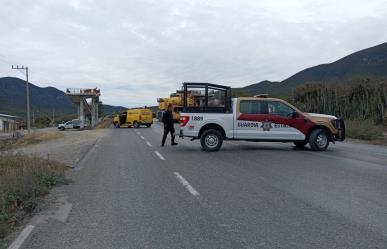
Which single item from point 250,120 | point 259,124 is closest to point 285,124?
point 259,124

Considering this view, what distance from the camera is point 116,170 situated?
12102mm

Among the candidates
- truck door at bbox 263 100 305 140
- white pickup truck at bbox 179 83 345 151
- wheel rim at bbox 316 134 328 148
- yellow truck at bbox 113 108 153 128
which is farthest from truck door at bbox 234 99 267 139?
yellow truck at bbox 113 108 153 128

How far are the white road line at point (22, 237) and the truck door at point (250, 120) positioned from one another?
11641 mm

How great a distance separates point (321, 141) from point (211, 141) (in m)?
4.17

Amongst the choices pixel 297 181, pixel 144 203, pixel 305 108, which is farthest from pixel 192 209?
pixel 305 108

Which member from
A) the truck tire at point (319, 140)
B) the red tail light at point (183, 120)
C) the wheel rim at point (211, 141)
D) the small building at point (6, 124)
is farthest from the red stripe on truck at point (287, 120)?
the small building at point (6, 124)

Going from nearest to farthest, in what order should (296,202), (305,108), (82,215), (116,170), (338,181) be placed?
(82,215) → (296,202) → (338,181) → (116,170) → (305,108)

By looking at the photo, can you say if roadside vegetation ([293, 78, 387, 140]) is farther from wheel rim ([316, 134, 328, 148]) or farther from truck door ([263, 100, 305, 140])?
truck door ([263, 100, 305, 140])

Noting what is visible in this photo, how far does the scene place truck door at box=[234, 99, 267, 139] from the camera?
17094mm

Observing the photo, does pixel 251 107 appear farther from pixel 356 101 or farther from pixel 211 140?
pixel 356 101

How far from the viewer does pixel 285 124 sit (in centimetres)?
1703

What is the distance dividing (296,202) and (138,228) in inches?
117

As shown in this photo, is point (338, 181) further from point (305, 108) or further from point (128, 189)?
point (305, 108)

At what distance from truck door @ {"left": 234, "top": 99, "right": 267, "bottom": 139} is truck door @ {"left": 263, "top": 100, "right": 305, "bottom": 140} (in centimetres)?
26
